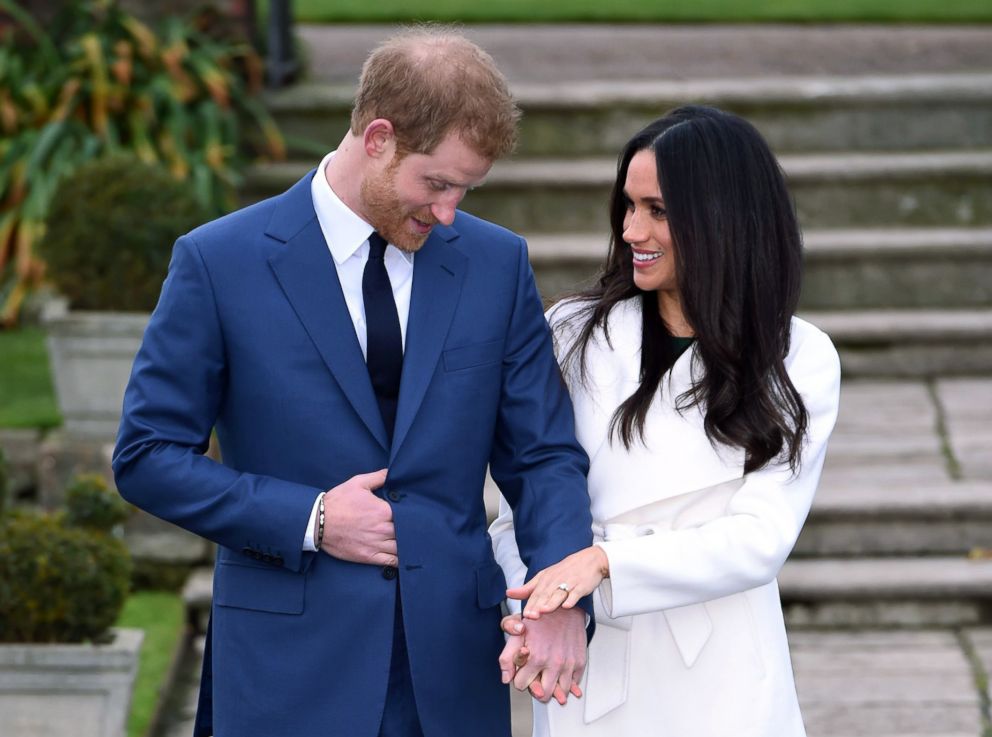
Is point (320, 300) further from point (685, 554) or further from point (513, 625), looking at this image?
point (685, 554)

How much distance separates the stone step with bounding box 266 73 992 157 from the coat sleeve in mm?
4484

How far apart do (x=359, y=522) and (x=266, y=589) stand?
226 millimetres

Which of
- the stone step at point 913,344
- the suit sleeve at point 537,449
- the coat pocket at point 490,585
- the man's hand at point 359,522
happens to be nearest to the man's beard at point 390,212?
the suit sleeve at point 537,449

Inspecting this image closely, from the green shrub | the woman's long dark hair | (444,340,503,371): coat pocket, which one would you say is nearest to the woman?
the woman's long dark hair

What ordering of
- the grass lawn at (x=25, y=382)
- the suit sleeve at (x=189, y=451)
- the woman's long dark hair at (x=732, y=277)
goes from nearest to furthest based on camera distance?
the suit sleeve at (x=189, y=451) → the woman's long dark hair at (x=732, y=277) → the grass lawn at (x=25, y=382)

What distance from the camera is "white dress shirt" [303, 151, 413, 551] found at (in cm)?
289

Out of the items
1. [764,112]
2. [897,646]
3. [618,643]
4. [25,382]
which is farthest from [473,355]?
Answer: [764,112]

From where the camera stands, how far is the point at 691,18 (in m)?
9.61

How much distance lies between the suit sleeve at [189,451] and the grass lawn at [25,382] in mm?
3409

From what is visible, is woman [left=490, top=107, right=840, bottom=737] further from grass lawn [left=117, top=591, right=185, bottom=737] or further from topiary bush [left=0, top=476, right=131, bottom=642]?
grass lawn [left=117, top=591, right=185, bottom=737]

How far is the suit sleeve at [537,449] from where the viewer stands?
9.52ft

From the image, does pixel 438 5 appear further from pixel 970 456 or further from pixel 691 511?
pixel 691 511

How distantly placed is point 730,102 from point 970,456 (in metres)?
2.09

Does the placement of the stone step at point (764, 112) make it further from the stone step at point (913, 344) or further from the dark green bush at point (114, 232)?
the dark green bush at point (114, 232)
